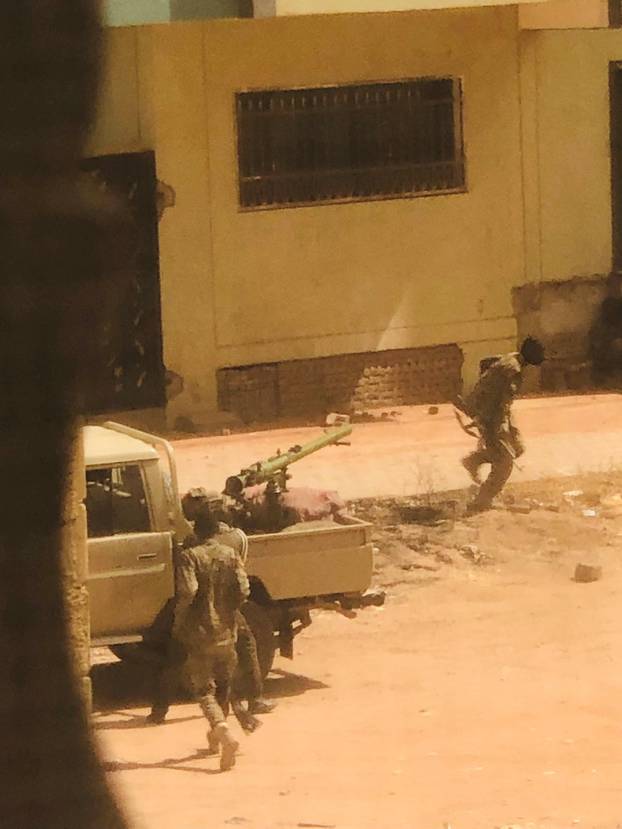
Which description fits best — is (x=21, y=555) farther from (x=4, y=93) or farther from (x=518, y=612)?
(x=518, y=612)

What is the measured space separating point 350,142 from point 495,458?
3.46m

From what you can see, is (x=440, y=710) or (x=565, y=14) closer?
(x=440, y=710)

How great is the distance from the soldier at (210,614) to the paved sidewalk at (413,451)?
3.55 meters

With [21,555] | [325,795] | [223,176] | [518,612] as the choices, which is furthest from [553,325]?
[21,555]

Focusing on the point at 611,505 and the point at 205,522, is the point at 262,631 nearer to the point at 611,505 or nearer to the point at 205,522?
the point at 205,522

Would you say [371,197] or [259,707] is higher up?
[371,197]

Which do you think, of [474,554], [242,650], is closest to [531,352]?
[474,554]

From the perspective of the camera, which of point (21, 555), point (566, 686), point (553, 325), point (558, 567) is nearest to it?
point (21, 555)

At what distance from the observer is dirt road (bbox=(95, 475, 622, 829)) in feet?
19.4

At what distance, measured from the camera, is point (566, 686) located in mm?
7918

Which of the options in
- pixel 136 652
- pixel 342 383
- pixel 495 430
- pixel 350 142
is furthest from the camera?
pixel 342 383

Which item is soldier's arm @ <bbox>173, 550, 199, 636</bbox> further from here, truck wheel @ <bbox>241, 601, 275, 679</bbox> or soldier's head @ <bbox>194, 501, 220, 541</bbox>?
truck wheel @ <bbox>241, 601, 275, 679</bbox>

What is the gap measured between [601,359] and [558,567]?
4.63m

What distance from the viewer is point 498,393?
11.1 m
